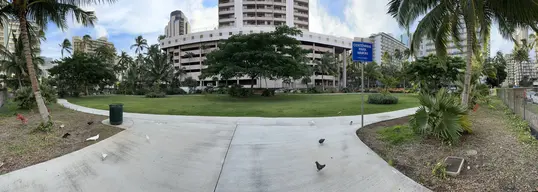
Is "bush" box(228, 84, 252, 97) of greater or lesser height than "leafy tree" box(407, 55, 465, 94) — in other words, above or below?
below

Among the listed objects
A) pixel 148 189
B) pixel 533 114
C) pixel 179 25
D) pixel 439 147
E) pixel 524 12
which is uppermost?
pixel 179 25

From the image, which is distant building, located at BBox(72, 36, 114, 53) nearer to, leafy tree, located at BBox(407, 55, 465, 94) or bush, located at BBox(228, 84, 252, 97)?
bush, located at BBox(228, 84, 252, 97)

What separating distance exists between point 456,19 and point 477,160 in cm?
654

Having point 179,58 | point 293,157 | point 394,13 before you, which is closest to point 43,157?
point 293,157

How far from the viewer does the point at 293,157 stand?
20.6 feet

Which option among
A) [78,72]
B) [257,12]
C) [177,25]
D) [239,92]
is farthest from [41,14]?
[177,25]

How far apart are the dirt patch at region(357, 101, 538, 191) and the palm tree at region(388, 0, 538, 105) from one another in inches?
96.6

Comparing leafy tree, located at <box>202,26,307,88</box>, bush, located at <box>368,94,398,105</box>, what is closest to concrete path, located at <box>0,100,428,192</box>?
bush, located at <box>368,94,398,105</box>

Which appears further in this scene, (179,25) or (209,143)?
(179,25)

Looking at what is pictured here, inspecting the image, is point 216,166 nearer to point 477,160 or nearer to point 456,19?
point 477,160

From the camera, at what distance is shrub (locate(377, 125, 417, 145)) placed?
680 cm

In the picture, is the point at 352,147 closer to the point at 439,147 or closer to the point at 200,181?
the point at 439,147

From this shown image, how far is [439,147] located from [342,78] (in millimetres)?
84974

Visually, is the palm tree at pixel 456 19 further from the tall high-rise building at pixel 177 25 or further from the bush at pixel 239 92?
the tall high-rise building at pixel 177 25
